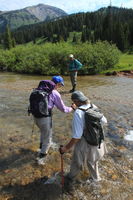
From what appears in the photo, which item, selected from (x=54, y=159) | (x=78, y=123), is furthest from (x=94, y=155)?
(x=54, y=159)

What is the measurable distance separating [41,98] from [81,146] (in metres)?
1.56

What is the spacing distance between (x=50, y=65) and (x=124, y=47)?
51.1 m

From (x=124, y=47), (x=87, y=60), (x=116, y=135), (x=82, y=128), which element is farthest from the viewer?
(x=124, y=47)

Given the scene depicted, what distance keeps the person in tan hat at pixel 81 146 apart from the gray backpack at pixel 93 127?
0.08m

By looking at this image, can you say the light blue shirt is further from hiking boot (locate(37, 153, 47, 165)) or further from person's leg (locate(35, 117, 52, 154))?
hiking boot (locate(37, 153, 47, 165))

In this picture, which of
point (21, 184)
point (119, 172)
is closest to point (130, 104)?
point (119, 172)

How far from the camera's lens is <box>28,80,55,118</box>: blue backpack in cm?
496

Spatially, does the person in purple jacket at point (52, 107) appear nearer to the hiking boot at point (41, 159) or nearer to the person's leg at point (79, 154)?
the hiking boot at point (41, 159)

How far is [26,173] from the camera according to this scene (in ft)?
18.0

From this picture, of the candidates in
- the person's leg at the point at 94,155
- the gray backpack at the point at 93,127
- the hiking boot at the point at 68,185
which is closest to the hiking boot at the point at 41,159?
the hiking boot at the point at 68,185

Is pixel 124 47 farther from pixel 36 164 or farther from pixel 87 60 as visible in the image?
pixel 36 164

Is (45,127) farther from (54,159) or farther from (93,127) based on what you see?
(93,127)

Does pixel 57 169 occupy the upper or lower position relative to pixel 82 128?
lower

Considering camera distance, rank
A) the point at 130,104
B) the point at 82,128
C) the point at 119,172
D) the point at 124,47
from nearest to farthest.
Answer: the point at 82,128, the point at 119,172, the point at 130,104, the point at 124,47
